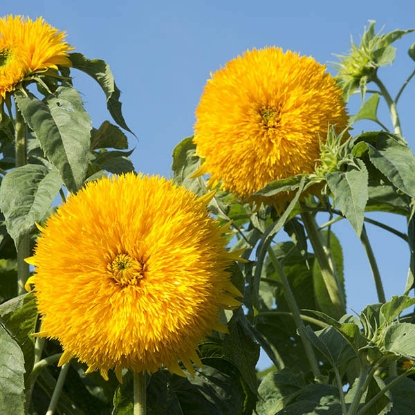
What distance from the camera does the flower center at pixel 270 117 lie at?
1.50m

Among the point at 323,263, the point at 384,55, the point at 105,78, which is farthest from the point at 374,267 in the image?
the point at 105,78

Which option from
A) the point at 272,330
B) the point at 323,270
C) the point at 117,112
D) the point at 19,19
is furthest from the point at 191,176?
the point at 272,330

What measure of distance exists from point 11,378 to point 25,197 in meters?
0.32

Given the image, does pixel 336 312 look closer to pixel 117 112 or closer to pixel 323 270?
pixel 323 270

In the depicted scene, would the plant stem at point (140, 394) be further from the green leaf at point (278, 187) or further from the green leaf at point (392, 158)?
the green leaf at point (392, 158)

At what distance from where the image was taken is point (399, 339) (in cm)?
123

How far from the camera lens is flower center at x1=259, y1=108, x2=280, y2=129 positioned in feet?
4.91

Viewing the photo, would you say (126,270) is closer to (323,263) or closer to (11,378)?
(11,378)

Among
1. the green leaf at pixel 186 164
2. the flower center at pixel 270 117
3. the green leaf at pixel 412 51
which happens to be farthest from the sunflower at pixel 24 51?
the green leaf at pixel 412 51

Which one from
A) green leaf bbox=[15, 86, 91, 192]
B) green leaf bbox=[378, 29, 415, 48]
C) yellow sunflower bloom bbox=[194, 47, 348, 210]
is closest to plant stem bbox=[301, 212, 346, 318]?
yellow sunflower bloom bbox=[194, 47, 348, 210]

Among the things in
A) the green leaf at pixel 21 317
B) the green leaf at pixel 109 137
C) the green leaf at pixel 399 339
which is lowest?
the green leaf at pixel 399 339

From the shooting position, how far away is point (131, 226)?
3.61ft

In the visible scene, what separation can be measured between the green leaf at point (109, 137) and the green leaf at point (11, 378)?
527mm

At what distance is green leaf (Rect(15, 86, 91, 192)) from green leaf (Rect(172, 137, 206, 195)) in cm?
26
